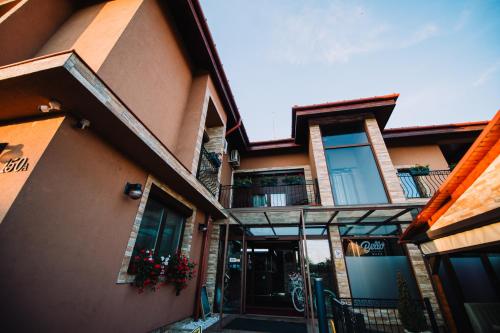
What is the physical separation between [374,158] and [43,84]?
27.5 ft

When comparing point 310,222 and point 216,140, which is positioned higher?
point 216,140

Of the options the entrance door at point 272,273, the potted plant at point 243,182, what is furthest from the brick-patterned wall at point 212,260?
the potted plant at point 243,182

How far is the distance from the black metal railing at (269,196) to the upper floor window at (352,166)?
41.9 inches

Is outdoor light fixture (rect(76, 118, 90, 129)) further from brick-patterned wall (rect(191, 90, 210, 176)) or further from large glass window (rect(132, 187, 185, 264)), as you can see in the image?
brick-patterned wall (rect(191, 90, 210, 176))

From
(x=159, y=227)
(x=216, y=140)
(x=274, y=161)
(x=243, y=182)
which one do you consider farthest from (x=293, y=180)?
(x=159, y=227)

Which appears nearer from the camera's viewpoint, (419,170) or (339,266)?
(339,266)

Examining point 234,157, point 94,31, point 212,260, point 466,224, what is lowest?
point 212,260

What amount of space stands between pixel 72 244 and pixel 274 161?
749 centimetres

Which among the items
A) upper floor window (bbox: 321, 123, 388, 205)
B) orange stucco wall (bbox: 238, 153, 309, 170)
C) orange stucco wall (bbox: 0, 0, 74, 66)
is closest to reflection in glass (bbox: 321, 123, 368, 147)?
upper floor window (bbox: 321, 123, 388, 205)

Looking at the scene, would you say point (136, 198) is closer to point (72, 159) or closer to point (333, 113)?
point (72, 159)

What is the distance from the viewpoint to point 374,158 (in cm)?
686

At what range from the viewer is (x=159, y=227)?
4.19 m

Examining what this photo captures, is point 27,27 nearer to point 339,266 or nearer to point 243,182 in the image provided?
point 243,182

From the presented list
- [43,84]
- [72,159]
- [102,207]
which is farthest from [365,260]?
[43,84]
